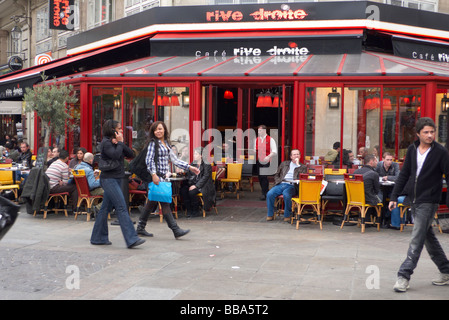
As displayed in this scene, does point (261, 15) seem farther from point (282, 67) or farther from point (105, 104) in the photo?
point (105, 104)

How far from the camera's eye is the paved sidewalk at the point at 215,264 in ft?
17.1

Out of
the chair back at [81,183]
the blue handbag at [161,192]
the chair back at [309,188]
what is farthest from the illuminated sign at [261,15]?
the blue handbag at [161,192]

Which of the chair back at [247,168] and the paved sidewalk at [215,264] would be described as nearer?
the paved sidewalk at [215,264]

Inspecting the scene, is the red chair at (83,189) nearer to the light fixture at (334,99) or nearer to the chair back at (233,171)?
the chair back at (233,171)

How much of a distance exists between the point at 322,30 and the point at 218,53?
102 inches

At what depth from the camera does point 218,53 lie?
515 inches

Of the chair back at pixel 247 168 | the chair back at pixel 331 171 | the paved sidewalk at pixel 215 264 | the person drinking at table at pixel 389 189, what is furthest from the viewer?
the chair back at pixel 247 168

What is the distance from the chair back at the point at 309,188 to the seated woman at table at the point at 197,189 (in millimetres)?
1985

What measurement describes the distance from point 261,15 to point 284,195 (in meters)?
5.45

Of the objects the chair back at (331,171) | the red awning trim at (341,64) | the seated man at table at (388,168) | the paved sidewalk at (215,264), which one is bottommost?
the paved sidewalk at (215,264)

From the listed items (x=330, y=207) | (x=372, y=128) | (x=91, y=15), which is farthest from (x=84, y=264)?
(x=91, y=15)

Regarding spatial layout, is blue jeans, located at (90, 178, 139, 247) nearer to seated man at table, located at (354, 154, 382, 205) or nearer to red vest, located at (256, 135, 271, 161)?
seated man at table, located at (354, 154, 382, 205)

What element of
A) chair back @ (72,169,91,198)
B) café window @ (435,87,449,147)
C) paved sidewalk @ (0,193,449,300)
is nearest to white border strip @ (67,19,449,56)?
café window @ (435,87,449,147)

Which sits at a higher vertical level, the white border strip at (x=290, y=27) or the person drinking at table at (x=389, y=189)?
the white border strip at (x=290, y=27)
